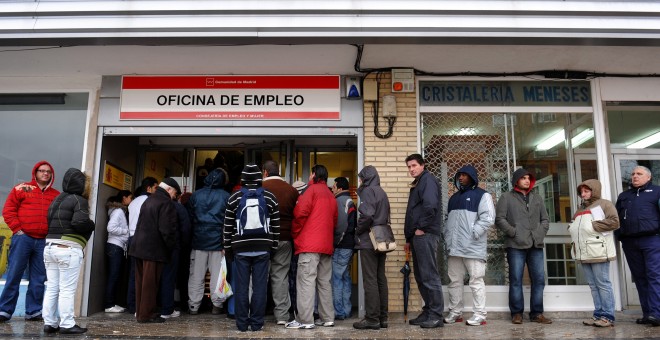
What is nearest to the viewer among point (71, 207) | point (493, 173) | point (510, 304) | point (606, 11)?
point (71, 207)

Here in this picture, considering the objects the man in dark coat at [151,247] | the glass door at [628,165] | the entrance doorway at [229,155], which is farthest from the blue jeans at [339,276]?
the glass door at [628,165]

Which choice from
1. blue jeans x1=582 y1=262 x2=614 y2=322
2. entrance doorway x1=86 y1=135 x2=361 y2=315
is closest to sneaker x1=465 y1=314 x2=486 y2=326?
blue jeans x1=582 y1=262 x2=614 y2=322

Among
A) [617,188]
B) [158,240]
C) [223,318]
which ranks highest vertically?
[617,188]

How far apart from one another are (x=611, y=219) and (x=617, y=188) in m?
1.63

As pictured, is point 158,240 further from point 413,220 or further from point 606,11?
point 606,11

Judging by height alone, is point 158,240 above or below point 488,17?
below

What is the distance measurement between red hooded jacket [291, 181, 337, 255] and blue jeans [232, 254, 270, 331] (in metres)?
0.46

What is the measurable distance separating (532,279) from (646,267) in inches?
48.3

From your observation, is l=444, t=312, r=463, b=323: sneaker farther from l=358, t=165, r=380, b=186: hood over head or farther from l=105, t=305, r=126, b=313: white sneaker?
l=105, t=305, r=126, b=313: white sneaker

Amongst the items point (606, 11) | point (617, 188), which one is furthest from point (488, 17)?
point (617, 188)

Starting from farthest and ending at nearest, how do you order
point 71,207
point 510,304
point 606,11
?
point 510,304
point 606,11
point 71,207

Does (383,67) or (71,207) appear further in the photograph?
(383,67)

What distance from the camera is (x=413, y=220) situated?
580cm

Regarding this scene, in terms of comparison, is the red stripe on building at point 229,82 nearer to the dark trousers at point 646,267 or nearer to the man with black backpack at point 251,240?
the man with black backpack at point 251,240
